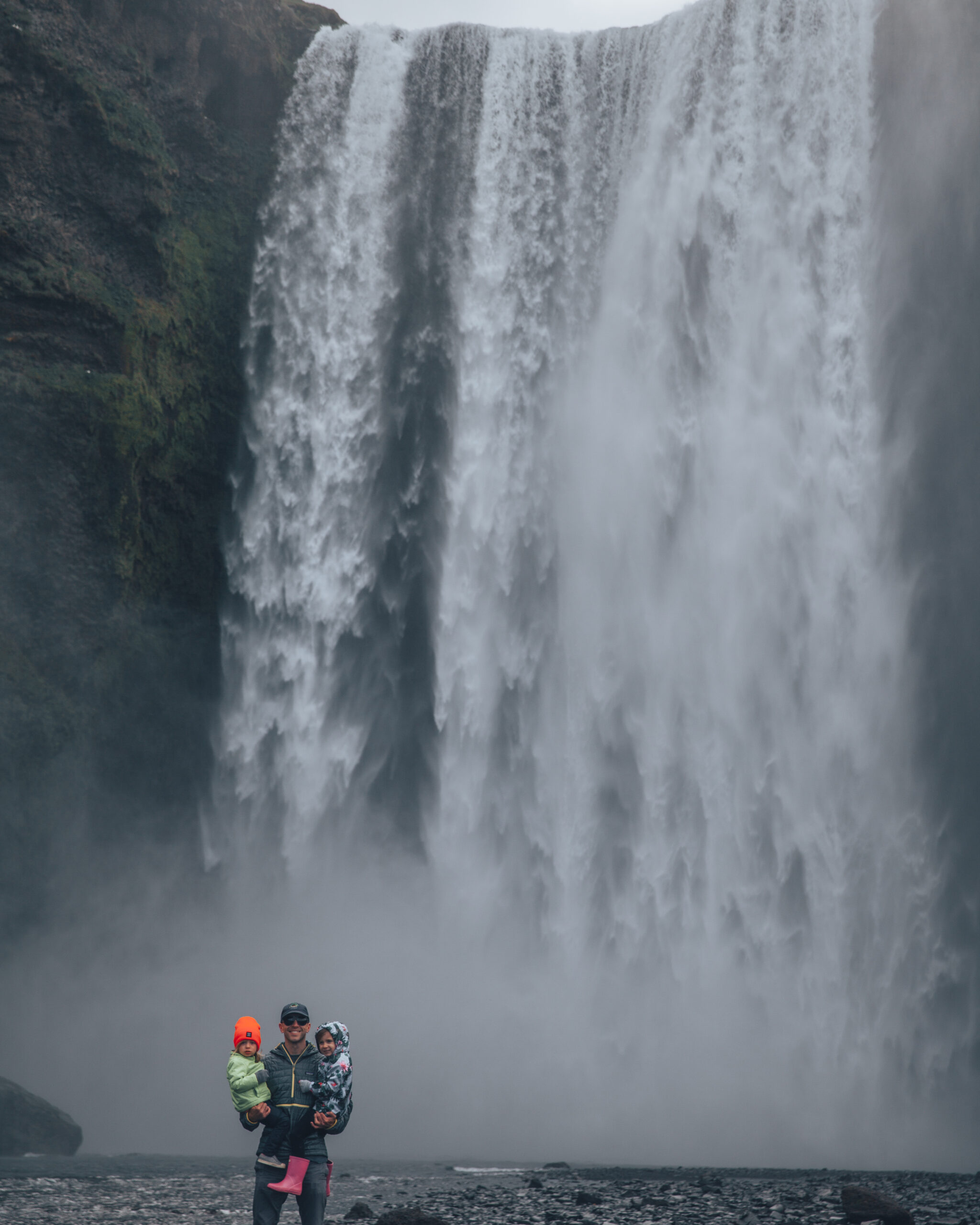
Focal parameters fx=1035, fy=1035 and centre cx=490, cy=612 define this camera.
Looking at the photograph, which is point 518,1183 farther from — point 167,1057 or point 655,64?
point 655,64

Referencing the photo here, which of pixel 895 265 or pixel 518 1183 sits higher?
pixel 895 265

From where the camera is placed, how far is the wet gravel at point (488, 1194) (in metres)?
8.95

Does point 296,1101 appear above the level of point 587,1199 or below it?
above

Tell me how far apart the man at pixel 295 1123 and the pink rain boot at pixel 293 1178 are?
0.03 metres

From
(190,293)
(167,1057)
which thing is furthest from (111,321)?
(167,1057)

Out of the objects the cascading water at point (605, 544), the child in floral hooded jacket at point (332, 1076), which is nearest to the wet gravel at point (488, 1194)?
the child in floral hooded jacket at point (332, 1076)

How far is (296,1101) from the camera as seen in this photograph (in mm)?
5352

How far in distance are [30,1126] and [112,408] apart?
1156 centimetres

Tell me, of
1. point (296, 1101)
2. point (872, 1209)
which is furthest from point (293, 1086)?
point (872, 1209)

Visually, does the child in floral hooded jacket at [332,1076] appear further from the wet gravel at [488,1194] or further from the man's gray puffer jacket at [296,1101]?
the wet gravel at [488,1194]

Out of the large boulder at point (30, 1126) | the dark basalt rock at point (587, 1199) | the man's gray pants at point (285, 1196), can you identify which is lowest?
the large boulder at point (30, 1126)

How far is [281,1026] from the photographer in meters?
5.51

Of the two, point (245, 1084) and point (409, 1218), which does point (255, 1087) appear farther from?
point (409, 1218)

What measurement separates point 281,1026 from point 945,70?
1996 centimetres
